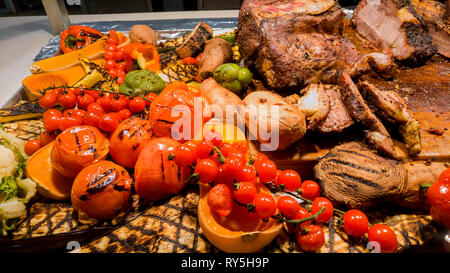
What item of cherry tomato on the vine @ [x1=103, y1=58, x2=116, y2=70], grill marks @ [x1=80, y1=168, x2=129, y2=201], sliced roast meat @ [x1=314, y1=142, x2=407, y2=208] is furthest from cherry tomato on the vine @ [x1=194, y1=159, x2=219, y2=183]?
cherry tomato on the vine @ [x1=103, y1=58, x2=116, y2=70]

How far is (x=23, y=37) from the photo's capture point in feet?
9.55

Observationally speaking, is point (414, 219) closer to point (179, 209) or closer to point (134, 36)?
point (179, 209)

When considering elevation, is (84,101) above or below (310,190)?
above

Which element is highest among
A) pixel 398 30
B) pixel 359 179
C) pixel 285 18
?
pixel 285 18

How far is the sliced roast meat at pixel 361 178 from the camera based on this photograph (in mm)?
1350

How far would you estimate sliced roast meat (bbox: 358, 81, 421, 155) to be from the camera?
5.15 feet

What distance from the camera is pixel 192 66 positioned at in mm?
2484

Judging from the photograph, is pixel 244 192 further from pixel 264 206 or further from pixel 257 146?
pixel 257 146

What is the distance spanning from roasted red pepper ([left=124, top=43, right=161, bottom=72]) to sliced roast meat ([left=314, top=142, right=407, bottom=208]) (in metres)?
1.83

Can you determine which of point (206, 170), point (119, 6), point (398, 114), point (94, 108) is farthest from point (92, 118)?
point (119, 6)

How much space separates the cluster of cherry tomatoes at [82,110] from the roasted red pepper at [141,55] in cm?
68

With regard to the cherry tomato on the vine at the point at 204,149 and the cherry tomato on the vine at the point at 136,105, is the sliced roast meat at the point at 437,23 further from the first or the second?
the cherry tomato on the vine at the point at 136,105

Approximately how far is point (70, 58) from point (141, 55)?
65cm

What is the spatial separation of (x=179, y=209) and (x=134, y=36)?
2.04 metres
